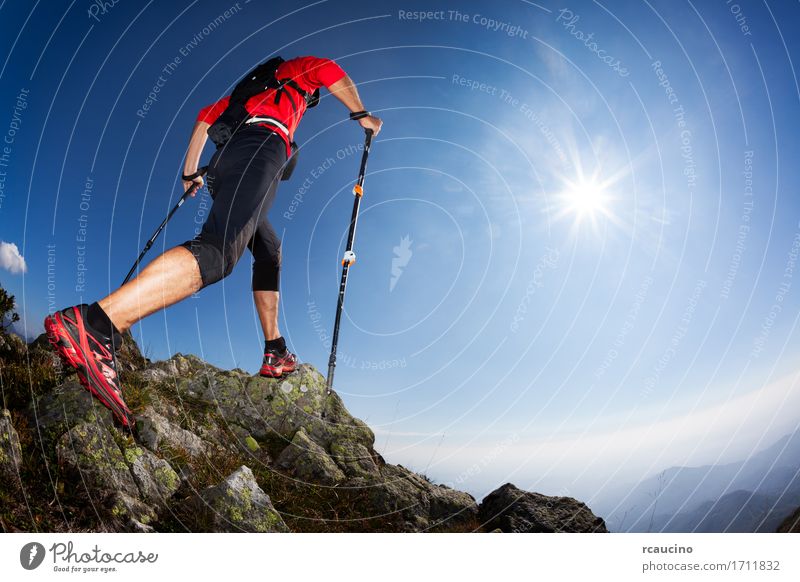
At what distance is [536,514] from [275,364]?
2.66m

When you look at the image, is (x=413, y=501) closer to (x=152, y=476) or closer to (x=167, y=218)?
(x=152, y=476)

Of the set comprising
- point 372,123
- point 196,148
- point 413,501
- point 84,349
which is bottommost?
point 413,501

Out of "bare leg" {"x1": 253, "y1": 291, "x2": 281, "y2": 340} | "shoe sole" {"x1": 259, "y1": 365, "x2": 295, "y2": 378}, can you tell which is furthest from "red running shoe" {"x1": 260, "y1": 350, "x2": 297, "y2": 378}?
"bare leg" {"x1": 253, "y1": 291, "x2": 281, "y2": 340}

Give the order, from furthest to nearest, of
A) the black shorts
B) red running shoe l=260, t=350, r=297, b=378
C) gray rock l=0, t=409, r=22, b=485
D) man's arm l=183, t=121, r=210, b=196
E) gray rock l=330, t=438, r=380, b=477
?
1. red running shoe l=260, t=350, r=297, b=378
2. gray rock l=330, t=438, r=380, b=477
3. man's arm l=183, t=121, r=210, b=196
4. the black shorts
5. gray rock l=0, t=409, r=22, b=485

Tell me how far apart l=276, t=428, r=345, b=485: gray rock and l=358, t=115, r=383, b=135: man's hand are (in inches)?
109

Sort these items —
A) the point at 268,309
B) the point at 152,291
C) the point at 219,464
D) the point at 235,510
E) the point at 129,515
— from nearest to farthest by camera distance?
the point at 129,515
the point at 152,291
the point at 235,510
the point at 219,464
the point at 268,309

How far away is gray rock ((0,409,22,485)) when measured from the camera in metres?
1.81

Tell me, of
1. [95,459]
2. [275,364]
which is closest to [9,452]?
[95,459]

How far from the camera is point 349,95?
3330mm

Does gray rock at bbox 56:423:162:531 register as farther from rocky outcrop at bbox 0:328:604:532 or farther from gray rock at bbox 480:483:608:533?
gray rock at bbox 480:483:608:533

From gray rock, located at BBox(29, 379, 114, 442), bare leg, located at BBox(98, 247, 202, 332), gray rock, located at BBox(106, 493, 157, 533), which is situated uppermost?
bare leg, located at BBox(98, 247, 202, 332)

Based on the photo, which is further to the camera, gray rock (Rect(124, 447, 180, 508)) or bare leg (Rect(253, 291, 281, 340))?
bare leg (Rect(253, 291, 281, 340))
